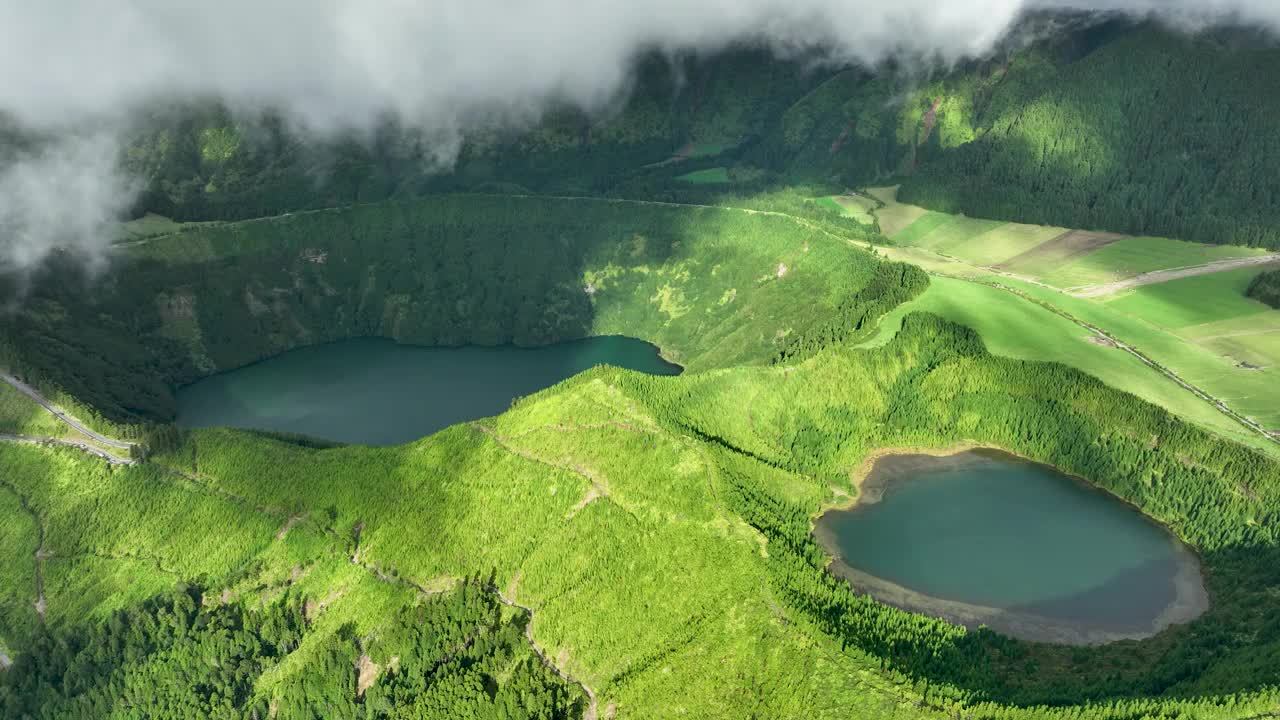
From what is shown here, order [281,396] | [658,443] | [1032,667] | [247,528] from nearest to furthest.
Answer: [1032,667]
[658,443]
[247,528]
[281,396]

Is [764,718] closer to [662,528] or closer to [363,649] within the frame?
[662,528]

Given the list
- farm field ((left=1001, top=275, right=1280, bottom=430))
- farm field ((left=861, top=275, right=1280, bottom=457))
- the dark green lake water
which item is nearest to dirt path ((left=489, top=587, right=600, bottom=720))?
the dark green lake water

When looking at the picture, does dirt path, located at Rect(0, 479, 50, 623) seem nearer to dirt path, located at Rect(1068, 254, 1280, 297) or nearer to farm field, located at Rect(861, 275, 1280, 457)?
farm field, located at Rect(861, 275, 1280, 457)

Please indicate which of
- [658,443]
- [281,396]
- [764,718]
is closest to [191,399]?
[281,396]

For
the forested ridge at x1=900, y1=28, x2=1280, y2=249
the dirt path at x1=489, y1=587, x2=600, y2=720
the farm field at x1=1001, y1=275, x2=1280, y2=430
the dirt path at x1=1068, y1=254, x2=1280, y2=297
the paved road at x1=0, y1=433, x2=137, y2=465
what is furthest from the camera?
the forested ridge at x1=900, y1=28, x2=1280, y2=249

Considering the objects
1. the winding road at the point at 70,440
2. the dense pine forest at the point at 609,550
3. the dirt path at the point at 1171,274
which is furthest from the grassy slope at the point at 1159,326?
the winding road at the point at 70,440

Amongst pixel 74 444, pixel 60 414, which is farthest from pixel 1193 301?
pixel 60 414
